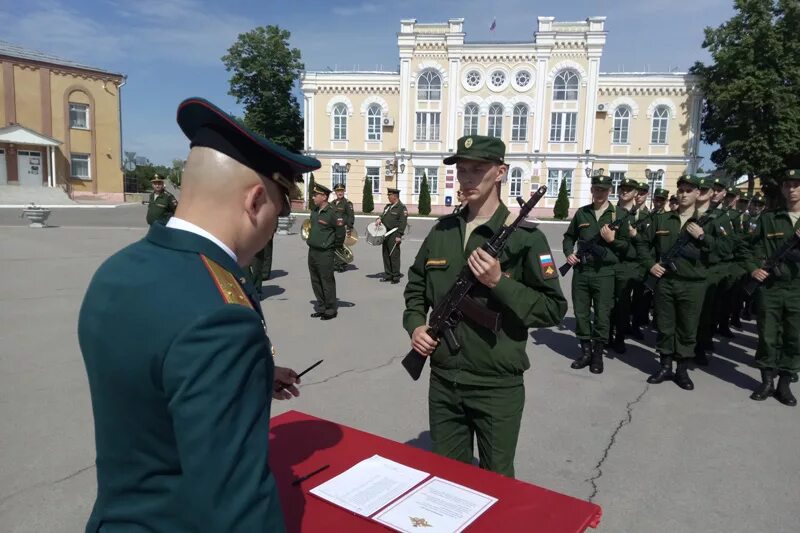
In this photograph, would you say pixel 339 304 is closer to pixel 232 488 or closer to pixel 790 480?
pixel 790 480

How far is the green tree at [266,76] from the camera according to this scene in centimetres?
4716

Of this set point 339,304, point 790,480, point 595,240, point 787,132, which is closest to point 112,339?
point 790,480

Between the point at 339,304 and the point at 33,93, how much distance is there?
40442 mm

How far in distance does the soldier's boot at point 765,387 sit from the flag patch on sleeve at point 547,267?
4.28m

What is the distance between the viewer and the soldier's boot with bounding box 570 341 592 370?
21.4 feet

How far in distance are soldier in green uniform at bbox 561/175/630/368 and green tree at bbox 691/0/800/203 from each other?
1263 inches

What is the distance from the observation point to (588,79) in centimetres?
3878

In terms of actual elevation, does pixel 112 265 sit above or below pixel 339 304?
above

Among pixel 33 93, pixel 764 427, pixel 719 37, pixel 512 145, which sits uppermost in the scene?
pixel 719 37

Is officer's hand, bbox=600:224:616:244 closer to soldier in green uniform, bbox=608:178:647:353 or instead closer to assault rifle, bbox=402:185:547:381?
soldier in green uniform, bbox=608:178:647:353

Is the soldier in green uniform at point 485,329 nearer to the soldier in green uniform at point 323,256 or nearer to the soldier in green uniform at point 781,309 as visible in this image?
the soldier in green uniform at point 781,309

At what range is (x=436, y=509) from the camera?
1.71m

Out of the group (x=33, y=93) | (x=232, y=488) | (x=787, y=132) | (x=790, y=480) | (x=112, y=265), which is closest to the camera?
(x=232, y=488)

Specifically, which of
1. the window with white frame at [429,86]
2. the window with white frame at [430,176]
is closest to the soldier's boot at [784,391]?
the window with white frame at [430,176]
